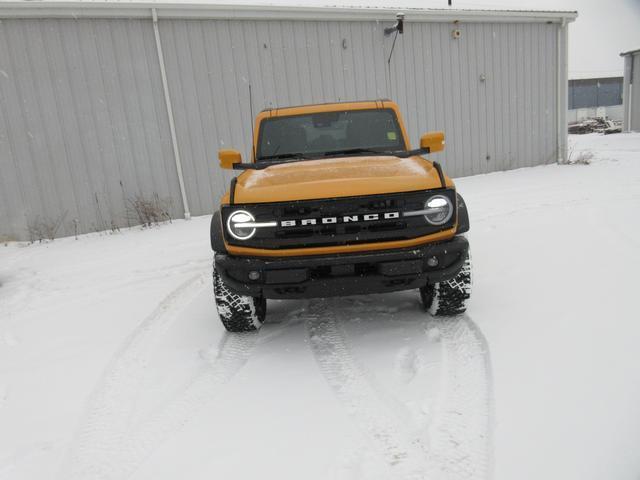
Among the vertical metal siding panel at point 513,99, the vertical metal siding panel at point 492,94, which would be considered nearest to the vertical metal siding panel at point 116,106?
the vertical metal siding panel at point 492,94

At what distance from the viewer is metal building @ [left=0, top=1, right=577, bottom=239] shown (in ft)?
24.9

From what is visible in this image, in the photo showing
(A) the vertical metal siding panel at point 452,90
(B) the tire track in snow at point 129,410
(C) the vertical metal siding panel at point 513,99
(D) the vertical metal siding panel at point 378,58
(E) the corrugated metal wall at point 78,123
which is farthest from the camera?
(C) the vertical metal siding panel at point 513,99

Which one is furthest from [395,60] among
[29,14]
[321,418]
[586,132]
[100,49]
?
[586,132]

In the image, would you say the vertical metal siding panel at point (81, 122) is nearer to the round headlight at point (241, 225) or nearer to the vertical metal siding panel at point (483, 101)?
the round headlight at point (241, 225)

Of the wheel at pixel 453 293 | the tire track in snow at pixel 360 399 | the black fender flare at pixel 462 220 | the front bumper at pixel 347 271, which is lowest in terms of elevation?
the tire track in snow at pixel 360 399

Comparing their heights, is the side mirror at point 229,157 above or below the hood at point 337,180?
above

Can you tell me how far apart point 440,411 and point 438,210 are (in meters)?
1.27

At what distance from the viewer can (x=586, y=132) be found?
25953mm

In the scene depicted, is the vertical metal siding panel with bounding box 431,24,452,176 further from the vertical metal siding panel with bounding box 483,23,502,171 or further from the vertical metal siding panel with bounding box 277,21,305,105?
the vertical metal siding panel with bounding box 277,21,305,105

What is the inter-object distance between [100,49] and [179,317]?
5.90m

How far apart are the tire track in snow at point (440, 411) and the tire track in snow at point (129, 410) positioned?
66cm

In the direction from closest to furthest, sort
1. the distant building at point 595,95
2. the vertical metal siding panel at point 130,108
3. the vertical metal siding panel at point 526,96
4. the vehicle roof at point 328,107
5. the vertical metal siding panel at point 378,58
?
the vehicle roof at point 328,107
the vertical metal siding panel at point 130,108
the vertical metal siding panel at point 378,58
the vertical metal siding panel at point 526,96
the distant building at point 595,95

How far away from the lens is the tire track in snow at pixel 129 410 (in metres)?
2.24

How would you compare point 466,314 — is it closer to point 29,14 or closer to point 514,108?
point 29,14
